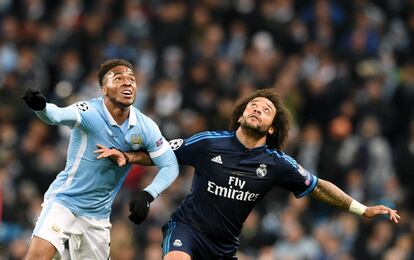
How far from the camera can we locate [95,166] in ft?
31.7

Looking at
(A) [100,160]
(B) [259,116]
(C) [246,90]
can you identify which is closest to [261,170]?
(B) [259,116]

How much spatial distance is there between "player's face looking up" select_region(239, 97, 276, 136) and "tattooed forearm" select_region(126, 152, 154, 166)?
2.90 feet

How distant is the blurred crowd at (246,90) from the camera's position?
15.0m

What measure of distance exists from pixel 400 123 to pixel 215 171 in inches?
306

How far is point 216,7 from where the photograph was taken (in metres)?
18.9

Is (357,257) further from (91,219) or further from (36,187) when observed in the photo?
(91,219)

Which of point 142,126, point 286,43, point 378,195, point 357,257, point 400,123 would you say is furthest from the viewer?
point 286,43

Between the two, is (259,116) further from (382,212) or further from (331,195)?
(382,212)

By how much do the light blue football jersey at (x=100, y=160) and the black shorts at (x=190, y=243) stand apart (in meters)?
0.42

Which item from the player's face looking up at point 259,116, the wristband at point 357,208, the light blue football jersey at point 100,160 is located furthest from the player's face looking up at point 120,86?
the wristband at point 357,208

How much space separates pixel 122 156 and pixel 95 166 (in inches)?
12.5

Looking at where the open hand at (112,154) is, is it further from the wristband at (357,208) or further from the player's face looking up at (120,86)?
the wristband at (357,208)

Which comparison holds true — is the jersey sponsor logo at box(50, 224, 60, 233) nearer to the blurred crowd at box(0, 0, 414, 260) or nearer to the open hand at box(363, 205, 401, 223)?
the open hand at box(363, 205, 401, 223)

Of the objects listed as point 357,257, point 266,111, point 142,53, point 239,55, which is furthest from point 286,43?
point 266,111
